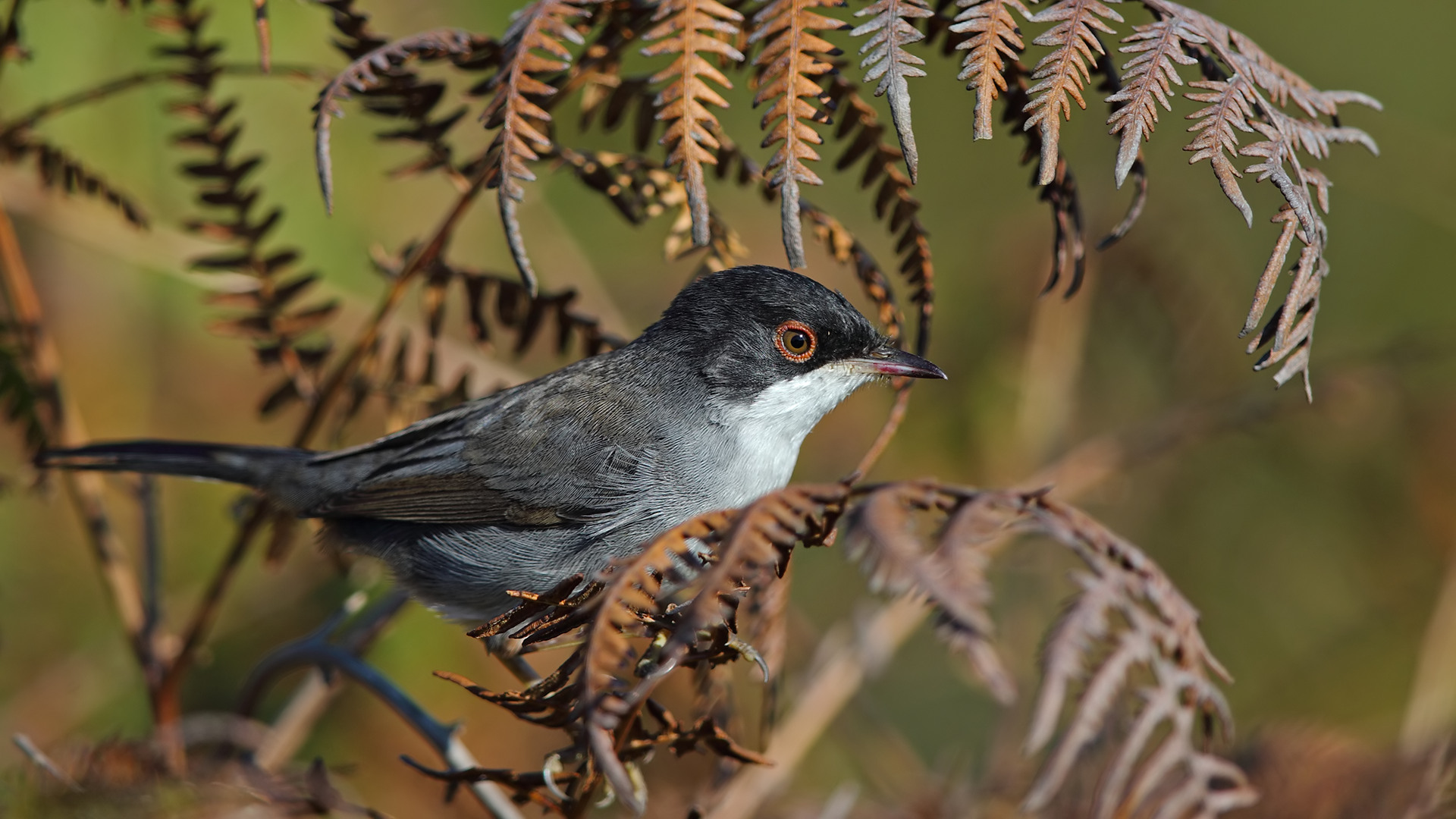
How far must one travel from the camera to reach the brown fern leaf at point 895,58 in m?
1.79

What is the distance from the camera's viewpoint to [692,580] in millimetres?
1703

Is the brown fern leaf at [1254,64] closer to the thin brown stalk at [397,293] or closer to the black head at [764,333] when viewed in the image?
the black head at [764,333]

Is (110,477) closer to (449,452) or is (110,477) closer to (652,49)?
(449,452)

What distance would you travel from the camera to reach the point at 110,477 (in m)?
4.07

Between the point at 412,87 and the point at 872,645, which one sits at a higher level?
the point at 412,87

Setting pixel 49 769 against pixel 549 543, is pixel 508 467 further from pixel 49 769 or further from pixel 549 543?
pixel 49 769

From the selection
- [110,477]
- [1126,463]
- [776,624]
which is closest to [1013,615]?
[1126,463]

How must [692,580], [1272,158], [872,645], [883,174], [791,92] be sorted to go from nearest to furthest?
[692,580] < [1272,158] < [791,92] < [883,174] < [872,645]

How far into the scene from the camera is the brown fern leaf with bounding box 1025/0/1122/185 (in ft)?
5.88

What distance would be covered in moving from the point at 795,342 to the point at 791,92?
4.57 ft

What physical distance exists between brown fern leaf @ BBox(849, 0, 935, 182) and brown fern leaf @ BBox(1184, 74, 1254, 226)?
17.3 inches

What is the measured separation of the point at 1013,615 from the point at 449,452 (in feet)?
8.16

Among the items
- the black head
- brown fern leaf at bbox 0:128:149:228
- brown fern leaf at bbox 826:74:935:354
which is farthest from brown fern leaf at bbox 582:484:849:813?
brown fern leaf at bbox 0:128:149:228

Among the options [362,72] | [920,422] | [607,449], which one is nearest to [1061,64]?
[362,72]
